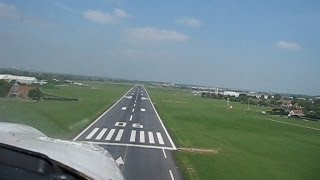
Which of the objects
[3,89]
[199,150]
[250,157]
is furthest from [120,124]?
[3,89]

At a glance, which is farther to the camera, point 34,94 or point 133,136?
point 133,136

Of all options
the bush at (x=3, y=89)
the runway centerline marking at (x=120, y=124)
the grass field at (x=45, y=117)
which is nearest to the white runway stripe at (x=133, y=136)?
the runway centerline marking at (x=120, y=124)

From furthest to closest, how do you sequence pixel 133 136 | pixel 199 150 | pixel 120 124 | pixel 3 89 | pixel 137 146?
pixel 120 124, pixel 133 136, pixel 199 150, pixel 137 146, pixel 3 89

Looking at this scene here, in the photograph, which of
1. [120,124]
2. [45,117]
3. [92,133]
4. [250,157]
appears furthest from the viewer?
[120,124]

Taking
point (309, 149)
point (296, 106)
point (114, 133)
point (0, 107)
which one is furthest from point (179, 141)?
point (296, 106)

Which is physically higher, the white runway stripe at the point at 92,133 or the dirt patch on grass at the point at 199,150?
the white runway stripe at the point at 92,133

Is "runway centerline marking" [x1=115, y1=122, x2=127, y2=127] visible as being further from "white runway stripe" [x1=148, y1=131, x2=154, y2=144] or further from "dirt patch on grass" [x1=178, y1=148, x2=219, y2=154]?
"dirt patch on grass" [x1=178, y1=148, x2=219, y2=154]

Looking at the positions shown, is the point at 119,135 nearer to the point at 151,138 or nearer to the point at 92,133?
the point at 92,133

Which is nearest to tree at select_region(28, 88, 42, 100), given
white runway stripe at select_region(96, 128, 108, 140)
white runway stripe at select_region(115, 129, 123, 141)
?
white runway stripe at select_region(96, 128, 108, 140)

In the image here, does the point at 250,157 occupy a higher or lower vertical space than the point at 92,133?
lower

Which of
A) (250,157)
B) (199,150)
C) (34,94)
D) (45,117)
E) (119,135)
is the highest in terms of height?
(34,94)

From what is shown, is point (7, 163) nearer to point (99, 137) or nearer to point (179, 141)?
point (99, 137)

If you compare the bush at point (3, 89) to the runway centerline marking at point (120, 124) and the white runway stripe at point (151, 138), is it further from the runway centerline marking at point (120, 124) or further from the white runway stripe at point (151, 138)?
the runway centerline marking at point (120, 124)
